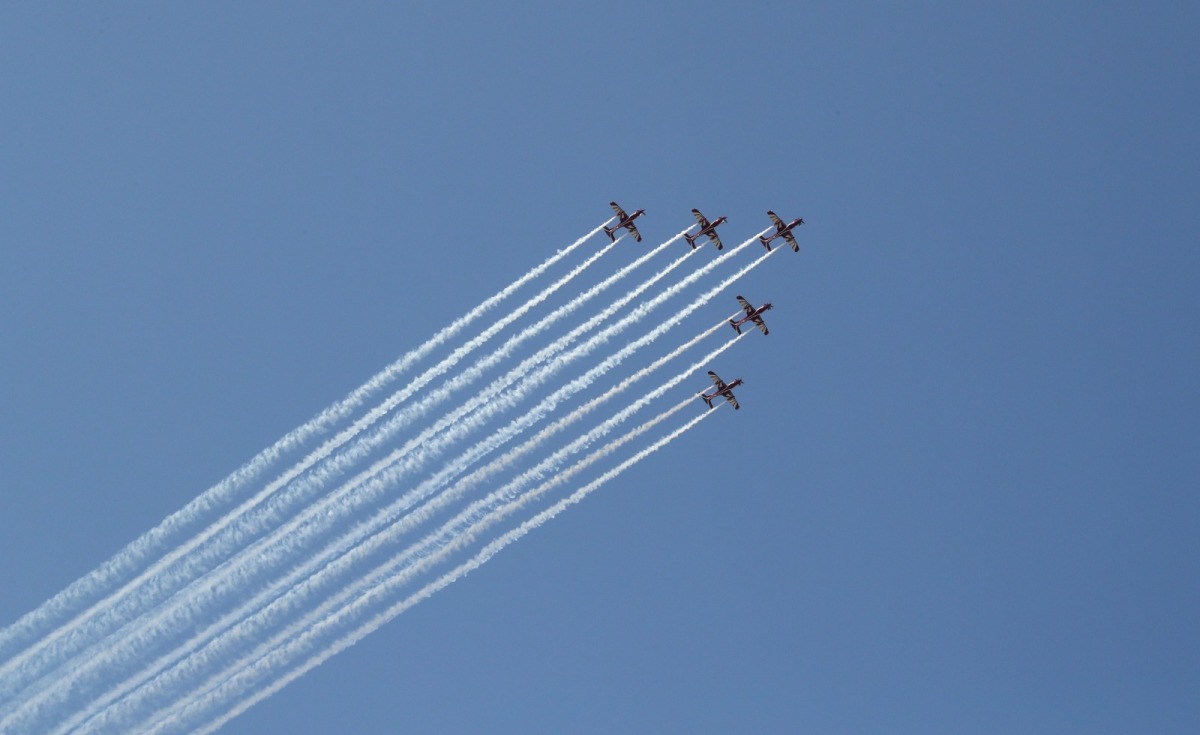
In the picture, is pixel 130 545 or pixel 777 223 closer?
pixel 130 545

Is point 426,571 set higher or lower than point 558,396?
lower

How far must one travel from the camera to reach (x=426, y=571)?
6462cm

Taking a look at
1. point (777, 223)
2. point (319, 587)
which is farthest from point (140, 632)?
point (777, 223)

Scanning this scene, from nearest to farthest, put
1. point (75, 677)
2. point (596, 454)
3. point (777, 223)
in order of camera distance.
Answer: point (75, 677)
point (596, 454)
point (777, 223)

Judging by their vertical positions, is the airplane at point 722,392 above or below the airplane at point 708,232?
below

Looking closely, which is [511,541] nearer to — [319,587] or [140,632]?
[319,587]

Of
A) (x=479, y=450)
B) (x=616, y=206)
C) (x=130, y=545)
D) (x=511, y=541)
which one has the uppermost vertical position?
(x=616, y=206)

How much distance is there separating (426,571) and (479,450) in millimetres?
5619

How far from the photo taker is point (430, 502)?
65312 mm

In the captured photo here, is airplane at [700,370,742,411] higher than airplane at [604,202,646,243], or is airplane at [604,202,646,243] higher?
airplane at [604,202,646,243]

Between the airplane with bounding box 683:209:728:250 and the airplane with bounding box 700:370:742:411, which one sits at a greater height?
the airplane with bounding box 683:209:728:250

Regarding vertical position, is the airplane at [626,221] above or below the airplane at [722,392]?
above

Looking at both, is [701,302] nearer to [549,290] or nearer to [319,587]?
[549,290]

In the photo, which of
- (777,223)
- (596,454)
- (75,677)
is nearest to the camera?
(75,677)
